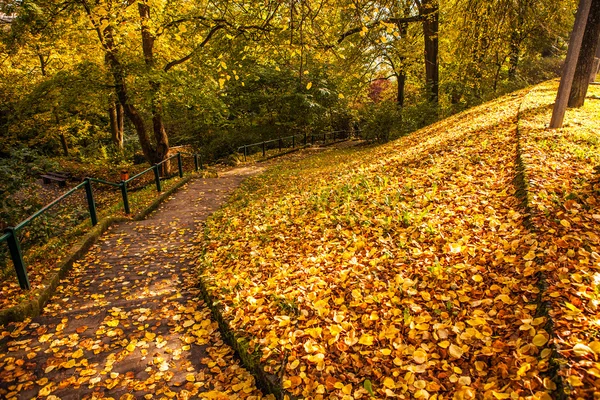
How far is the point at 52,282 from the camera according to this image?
4902 mm

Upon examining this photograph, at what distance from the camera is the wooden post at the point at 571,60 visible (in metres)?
6.16

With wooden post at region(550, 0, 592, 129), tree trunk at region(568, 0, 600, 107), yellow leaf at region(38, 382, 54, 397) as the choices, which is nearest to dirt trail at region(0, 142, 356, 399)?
yellow leaf at region(38, 382, 54, 397)

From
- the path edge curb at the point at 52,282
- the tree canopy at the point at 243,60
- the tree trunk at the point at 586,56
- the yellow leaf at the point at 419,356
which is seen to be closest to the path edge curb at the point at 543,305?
the yellow leaf at the point at 419,356

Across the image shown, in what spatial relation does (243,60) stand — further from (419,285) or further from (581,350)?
(581,350)

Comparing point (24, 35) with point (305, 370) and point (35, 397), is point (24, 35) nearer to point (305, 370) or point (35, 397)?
point (35, 397)

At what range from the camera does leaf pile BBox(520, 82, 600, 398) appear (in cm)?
229

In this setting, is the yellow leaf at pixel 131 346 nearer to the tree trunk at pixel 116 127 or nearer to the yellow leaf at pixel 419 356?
the yellow leaf at pixel 419 356

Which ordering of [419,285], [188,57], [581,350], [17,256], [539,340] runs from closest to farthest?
1. [581,350]
2. [539,340]
3. [419,285]
4. [17,256]
5. [188,57]

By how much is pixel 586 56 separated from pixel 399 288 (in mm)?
9387

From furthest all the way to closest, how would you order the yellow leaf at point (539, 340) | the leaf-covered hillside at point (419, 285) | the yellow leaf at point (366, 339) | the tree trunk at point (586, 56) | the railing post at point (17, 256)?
1. the tree trunk at point (586, 56)
2. the railing post at point (17, 256)
3. the yellow leaf at point (366, 339)
4. the leaf-covered hillside at point (419, 285)
5. the yellow leaf at point (539, 340)

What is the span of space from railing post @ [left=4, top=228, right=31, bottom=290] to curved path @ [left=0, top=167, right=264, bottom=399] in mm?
432

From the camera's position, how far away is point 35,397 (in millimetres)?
3127

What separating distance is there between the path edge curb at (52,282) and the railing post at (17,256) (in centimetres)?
18

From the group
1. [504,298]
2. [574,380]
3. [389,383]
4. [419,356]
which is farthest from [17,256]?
[574,380]
